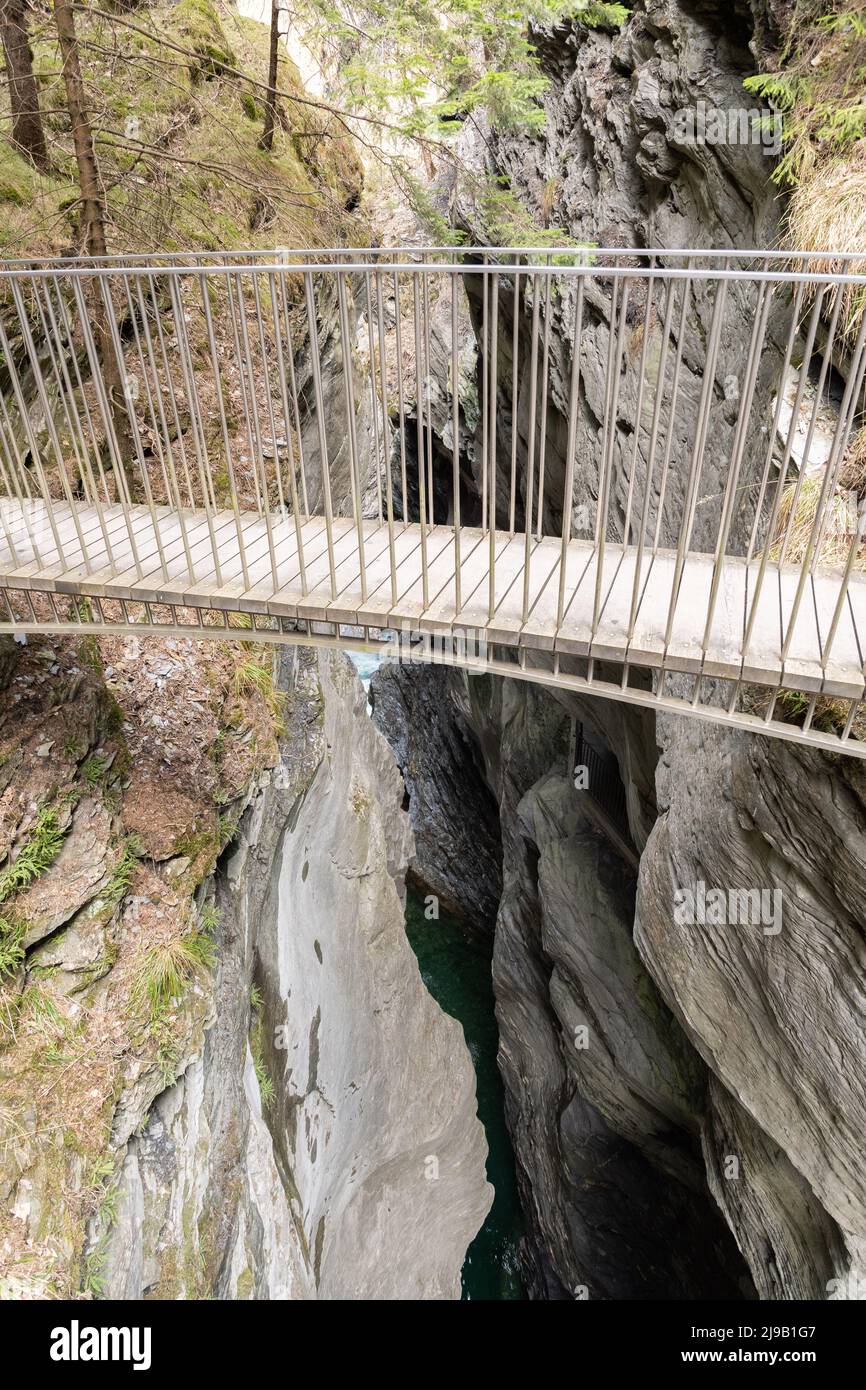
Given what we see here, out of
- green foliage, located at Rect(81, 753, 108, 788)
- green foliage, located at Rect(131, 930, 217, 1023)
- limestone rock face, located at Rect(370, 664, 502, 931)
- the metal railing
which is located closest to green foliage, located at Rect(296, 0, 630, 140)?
the metal railing

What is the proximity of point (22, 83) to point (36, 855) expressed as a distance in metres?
6.37

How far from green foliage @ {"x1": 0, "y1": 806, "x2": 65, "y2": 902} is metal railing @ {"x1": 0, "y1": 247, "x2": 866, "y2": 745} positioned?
1.38 metres

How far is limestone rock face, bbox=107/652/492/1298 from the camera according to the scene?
5.02 meters

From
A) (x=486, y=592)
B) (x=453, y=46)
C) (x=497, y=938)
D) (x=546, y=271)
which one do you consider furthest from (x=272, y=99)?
(x=497, y=938)

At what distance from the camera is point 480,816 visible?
17.5 m

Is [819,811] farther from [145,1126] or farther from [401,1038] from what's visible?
[401,1038]

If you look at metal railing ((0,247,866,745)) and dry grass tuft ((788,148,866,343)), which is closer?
metal railing ((0,247,866,745))

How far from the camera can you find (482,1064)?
568 inches

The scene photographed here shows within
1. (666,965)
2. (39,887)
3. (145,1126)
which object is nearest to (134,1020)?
(145,1126)

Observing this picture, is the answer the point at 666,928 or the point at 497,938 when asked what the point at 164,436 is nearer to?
the point at 666,928

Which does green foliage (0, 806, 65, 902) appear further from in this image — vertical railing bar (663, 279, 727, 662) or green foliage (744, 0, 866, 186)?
green foliage (744, 0, 866, 186)

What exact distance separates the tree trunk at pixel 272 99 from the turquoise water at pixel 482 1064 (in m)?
13.1

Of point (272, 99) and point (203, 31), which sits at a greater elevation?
point (203, 31)

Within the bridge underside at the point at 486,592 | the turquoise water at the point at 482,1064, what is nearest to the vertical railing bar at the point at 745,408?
the bridge underside at the point at 486,592
